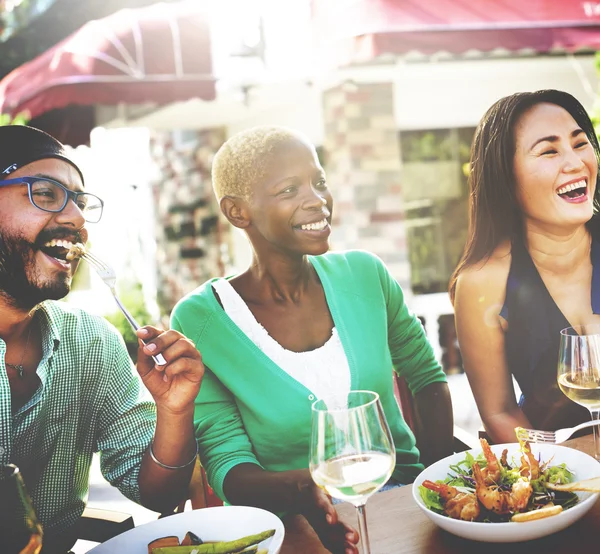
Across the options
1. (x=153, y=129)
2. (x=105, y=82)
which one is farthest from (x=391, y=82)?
(x=153, y=129)

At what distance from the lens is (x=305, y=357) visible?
1687 mm

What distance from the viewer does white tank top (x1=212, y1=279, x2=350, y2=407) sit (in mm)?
1662

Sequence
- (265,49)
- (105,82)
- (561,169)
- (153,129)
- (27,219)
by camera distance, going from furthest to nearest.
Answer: (153,129) → (265,49) → (105,82) → (561,169) → (27,219)

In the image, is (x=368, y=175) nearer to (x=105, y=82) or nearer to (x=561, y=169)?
(x=105, y=82)

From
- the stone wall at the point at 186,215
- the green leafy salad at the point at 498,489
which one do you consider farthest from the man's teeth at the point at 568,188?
the stone wall at the point at 186,215

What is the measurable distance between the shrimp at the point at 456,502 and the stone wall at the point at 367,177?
2.77 metres

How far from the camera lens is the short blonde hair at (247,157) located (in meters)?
1.66

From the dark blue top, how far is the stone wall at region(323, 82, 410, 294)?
2.07m

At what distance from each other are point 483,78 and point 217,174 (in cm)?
352

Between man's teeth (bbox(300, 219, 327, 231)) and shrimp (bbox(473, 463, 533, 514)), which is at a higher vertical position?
man's teeth (bbox(300, 219, 327, 231))

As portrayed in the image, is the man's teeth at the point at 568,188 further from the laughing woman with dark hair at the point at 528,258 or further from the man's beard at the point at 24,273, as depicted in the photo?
the man's beard at the point at 24,273

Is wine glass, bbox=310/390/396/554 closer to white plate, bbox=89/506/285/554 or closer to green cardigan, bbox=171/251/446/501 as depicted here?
white plate, bbox=89/506/285/554

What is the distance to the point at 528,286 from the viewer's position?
6.06ft

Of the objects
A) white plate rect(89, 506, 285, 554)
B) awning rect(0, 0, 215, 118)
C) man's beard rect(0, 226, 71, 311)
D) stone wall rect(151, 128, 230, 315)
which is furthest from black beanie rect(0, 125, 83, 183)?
stone wall rect(151, 128, 230, 315)
